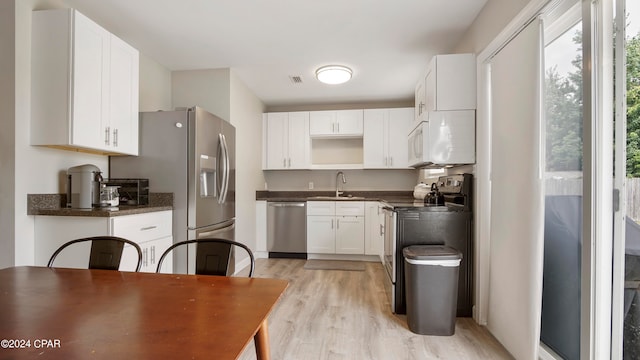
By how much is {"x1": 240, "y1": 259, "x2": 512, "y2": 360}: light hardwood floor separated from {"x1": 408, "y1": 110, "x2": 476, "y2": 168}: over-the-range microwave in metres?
1.34

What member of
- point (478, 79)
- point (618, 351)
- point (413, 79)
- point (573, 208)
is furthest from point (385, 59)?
point (618, 351)

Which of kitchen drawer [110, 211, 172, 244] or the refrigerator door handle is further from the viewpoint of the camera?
the refrigerator door handle

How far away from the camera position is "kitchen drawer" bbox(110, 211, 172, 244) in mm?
2164

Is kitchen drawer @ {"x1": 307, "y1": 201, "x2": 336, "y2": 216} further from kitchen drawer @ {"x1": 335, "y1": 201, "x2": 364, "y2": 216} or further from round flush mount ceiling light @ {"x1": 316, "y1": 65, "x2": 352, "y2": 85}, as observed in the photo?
round flush mount ceiling light @ {"x1": 316, "y1": 65, "x2": 352, "y2": 85}

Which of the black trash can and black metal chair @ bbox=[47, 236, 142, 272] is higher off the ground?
black metal chair @ bbox=[47, 236, 142, 272]

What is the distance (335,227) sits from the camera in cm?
443

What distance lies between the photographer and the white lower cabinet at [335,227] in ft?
14.3

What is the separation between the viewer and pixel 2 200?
201 centimetres

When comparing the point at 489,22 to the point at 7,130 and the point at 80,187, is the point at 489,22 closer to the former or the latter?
the point at 80,187

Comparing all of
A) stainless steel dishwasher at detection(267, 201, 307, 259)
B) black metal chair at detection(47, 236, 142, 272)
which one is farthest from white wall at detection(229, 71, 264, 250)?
black metal chair at detection(47, 236, 142, 272)

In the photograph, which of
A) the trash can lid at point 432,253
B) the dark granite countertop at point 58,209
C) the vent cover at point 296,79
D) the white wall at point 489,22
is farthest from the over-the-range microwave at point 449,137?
the dark granite countertop at point 58,209

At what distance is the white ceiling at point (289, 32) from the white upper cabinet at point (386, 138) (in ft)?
2.51

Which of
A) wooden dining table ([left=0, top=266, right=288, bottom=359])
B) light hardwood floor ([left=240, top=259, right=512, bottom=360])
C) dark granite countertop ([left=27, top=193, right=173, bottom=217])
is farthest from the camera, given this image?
dark granite countertop ([left=27, top=193, right=173, bottom=217])

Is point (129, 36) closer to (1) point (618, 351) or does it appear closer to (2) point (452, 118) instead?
(2) point (452, 118)
